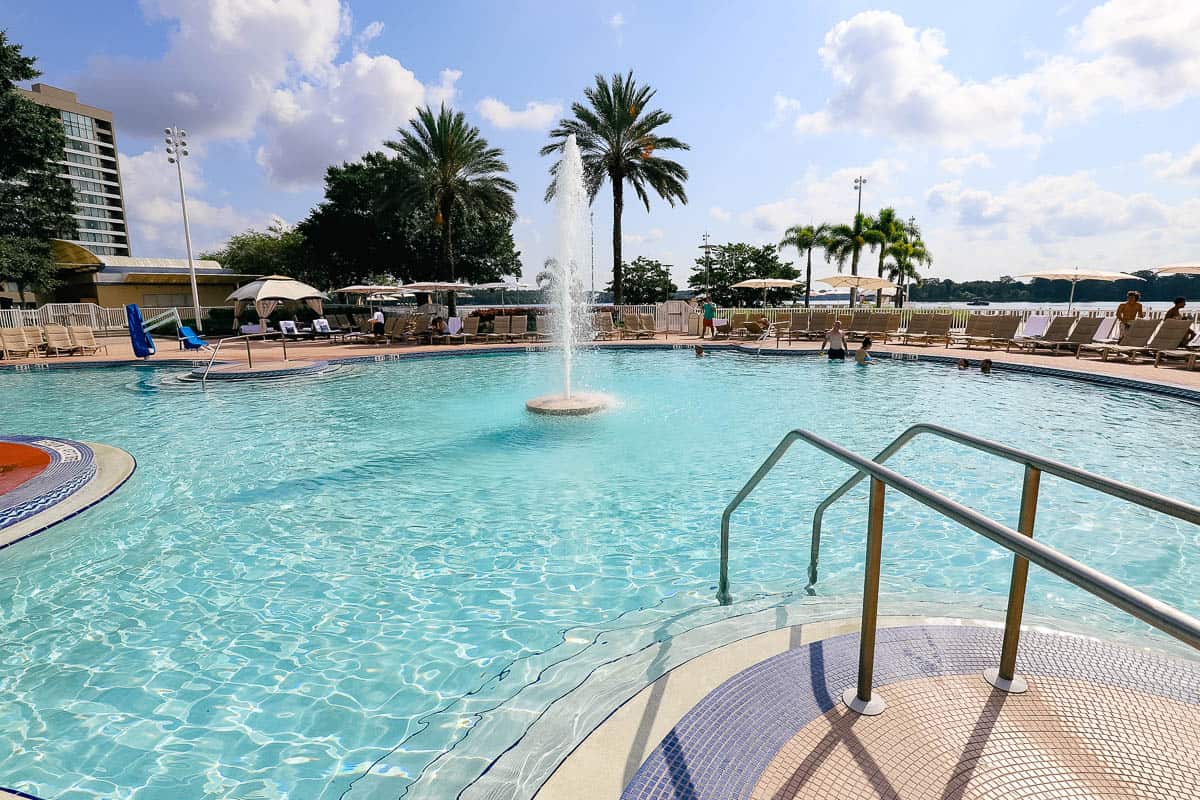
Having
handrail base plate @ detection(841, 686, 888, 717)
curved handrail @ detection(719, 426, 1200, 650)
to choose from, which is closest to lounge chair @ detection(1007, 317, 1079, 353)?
handrail base plate @ detection(841, 686, 888, 717)

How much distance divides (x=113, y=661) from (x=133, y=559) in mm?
1649

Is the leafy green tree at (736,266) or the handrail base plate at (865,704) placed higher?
the leafy green tree at (736,266)

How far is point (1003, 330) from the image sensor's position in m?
19.0

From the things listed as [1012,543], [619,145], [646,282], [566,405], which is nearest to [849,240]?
[646,282]

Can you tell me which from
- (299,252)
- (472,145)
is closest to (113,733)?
(472,145)

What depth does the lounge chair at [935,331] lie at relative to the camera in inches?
813

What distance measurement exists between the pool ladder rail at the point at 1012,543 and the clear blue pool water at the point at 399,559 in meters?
1.69

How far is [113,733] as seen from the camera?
3115mm

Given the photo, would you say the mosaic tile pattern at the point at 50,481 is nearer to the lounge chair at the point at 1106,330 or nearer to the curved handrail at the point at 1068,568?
the curved handrail at the point at 1068,568

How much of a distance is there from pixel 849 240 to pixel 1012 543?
52375 mm

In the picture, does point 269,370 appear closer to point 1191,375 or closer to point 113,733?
point 113,733

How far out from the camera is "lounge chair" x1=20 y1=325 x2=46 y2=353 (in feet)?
63.3

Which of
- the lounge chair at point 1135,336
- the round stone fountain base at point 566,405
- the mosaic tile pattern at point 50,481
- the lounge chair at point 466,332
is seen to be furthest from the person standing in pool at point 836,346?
the mosaic tile pattern at point 50,481

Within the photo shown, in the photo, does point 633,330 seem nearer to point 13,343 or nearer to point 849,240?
point 13,343
